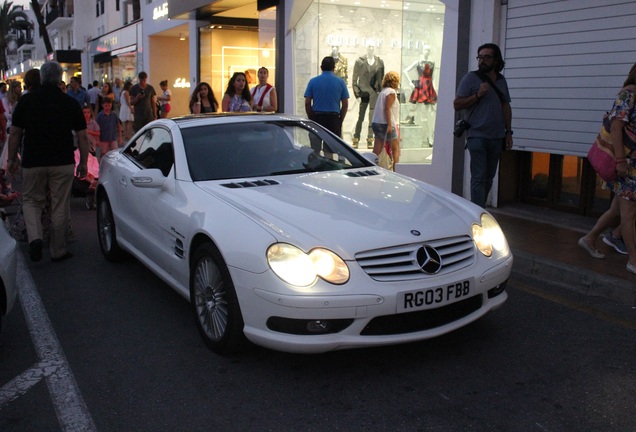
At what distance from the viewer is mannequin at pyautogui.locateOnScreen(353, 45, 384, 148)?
1380cm

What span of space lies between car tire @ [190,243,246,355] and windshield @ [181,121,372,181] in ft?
2.74

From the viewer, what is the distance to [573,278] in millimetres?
5707

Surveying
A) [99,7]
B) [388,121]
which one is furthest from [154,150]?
[99,7]

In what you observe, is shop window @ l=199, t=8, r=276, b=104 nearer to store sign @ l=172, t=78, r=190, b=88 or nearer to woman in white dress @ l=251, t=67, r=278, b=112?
woman in white dress @ l=251, t=67, r=278, b=112

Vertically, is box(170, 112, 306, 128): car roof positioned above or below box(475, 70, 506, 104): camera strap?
below

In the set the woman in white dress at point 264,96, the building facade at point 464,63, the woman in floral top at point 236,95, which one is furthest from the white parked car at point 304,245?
the woman in white dress at point 264,96

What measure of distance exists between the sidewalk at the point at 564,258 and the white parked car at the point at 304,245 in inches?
61.3

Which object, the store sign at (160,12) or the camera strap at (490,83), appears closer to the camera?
the camera strap at (490,83)

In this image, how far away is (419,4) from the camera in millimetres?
10898

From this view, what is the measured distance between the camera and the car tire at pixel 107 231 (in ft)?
21.0

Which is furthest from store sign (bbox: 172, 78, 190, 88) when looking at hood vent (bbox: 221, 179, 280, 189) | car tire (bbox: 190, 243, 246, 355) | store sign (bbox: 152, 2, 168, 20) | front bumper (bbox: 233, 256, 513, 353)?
front bumper (bbox: 233, 256, 513, 353)

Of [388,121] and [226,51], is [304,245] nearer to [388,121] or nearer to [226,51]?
[388,121]

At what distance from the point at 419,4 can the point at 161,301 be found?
7434mm

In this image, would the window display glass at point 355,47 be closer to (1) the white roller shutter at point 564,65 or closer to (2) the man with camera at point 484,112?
(1) the white roller shutter at point 564,65
